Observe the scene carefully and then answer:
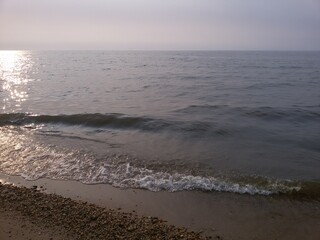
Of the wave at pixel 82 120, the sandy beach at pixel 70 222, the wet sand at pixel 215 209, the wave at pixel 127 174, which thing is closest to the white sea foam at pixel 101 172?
the wave at pixel 127 174

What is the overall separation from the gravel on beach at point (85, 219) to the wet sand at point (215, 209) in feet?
1.24

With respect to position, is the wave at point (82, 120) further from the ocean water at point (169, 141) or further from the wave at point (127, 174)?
the wave at point (127, 174)

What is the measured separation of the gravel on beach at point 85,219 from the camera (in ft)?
18.9

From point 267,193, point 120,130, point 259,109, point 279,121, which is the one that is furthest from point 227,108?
point 267,193

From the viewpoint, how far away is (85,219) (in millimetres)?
6250

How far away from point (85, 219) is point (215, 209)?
2845 mm

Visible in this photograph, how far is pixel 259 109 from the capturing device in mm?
18312

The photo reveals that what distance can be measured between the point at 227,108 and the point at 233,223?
42.3ft

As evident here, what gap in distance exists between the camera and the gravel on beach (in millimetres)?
5762

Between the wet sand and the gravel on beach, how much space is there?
378mm

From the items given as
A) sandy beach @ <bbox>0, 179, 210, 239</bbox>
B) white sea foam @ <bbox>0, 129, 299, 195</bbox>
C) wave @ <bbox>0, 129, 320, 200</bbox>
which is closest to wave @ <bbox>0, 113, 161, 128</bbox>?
white sea foam @ <bbox>0, 129, 299, 195</bbox>

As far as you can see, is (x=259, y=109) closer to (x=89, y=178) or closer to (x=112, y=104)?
(x=112, y=104)

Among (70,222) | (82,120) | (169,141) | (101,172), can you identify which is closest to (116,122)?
(82,120)

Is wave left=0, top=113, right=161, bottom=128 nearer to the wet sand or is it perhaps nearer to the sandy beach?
the wet sand
